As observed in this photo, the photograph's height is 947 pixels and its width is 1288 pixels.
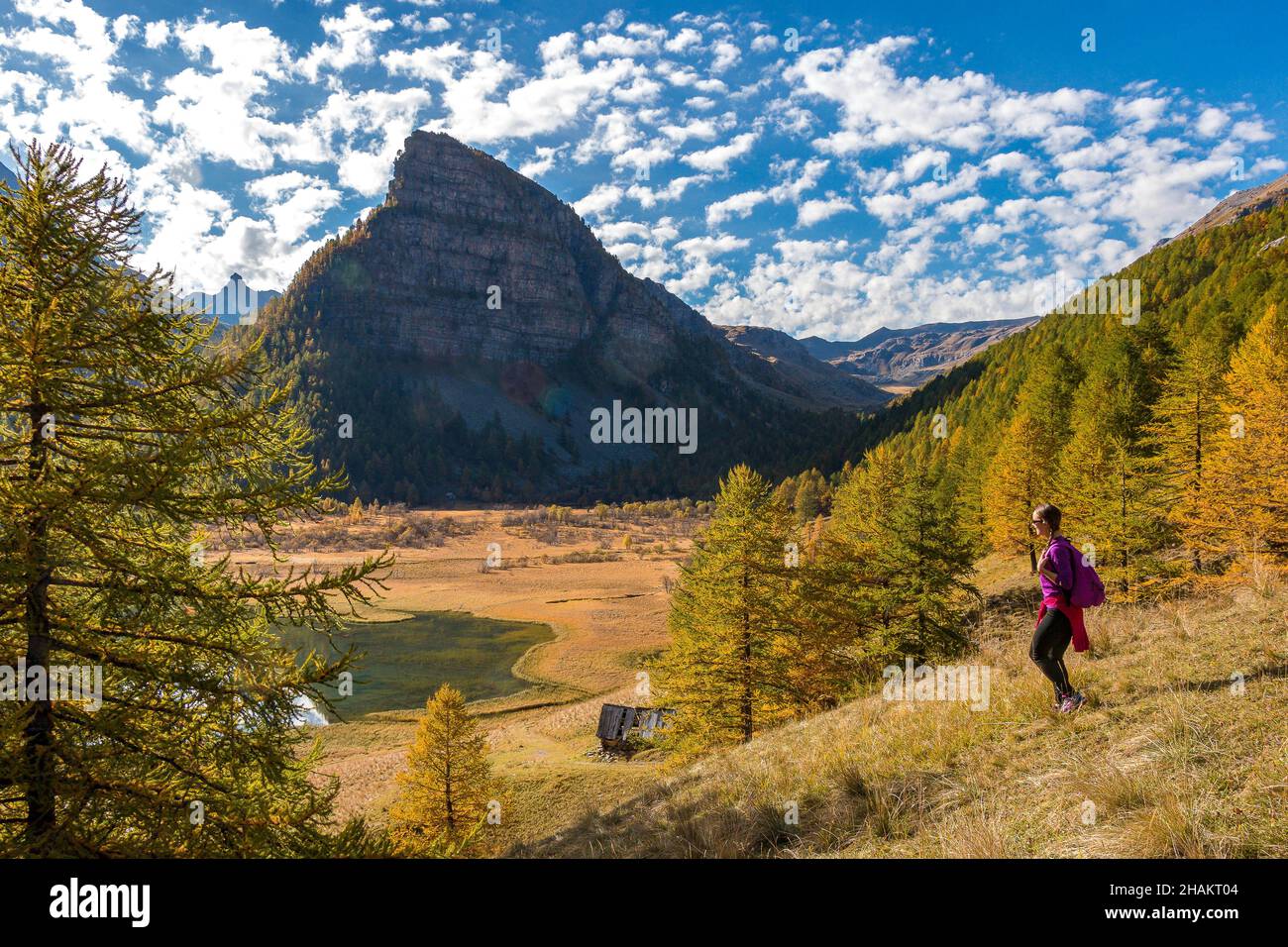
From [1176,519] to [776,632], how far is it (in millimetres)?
14476

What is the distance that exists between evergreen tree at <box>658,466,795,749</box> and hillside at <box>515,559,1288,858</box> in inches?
312

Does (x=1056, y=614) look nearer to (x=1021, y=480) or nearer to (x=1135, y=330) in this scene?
(x=1021, y=480)

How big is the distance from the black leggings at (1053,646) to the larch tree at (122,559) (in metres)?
7.20

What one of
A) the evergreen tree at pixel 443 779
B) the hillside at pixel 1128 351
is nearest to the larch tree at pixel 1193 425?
the hillside at pixel 1128 351

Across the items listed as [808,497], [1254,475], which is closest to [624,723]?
[1254,475]

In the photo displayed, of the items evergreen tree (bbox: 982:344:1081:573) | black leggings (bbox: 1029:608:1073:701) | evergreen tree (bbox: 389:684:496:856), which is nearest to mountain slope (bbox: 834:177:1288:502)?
evergreen tree (bbox: 982:344:1081:573)

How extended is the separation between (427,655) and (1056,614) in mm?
45146

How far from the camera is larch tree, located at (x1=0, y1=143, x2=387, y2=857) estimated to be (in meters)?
5.05

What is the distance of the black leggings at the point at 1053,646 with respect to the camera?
6.00m

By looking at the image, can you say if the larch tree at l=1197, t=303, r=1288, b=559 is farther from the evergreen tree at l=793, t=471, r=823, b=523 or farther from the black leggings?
the evergreen tree at l=793, t=471, r=823, b=523

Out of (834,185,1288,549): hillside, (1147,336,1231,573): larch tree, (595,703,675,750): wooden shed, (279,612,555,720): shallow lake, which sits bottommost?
(279,612,555,720): shallow lake
